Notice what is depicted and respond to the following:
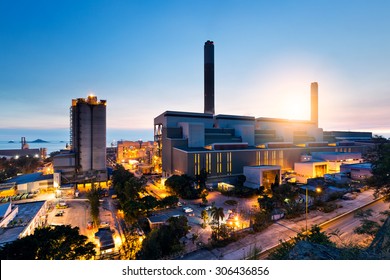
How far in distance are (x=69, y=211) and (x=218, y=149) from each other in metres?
28.1

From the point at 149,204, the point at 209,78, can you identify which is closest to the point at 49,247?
→ the point at 149,204

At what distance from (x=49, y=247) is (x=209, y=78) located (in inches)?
2228

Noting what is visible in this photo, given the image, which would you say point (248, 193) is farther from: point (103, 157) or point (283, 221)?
point (103, 157)

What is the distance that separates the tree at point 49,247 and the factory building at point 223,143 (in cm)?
2513

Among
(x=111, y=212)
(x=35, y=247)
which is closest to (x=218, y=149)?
(x=111, y=212)

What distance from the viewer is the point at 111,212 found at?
24672mm

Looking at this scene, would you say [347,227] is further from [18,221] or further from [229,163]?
[18,221]

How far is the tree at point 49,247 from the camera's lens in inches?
361

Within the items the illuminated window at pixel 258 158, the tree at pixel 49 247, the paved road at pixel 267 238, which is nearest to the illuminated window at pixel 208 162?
the illuminated window at pixel 258 158

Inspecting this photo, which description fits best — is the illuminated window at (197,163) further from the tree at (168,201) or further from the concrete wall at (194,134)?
the tree at (168,201)

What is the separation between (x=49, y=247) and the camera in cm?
991

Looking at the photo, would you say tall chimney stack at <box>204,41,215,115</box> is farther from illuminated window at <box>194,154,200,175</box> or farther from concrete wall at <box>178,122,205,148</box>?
illuminated window at <box>194,154,200,175</box>

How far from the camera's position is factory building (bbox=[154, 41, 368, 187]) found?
38.0 meters

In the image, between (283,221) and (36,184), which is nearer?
(283,221)
